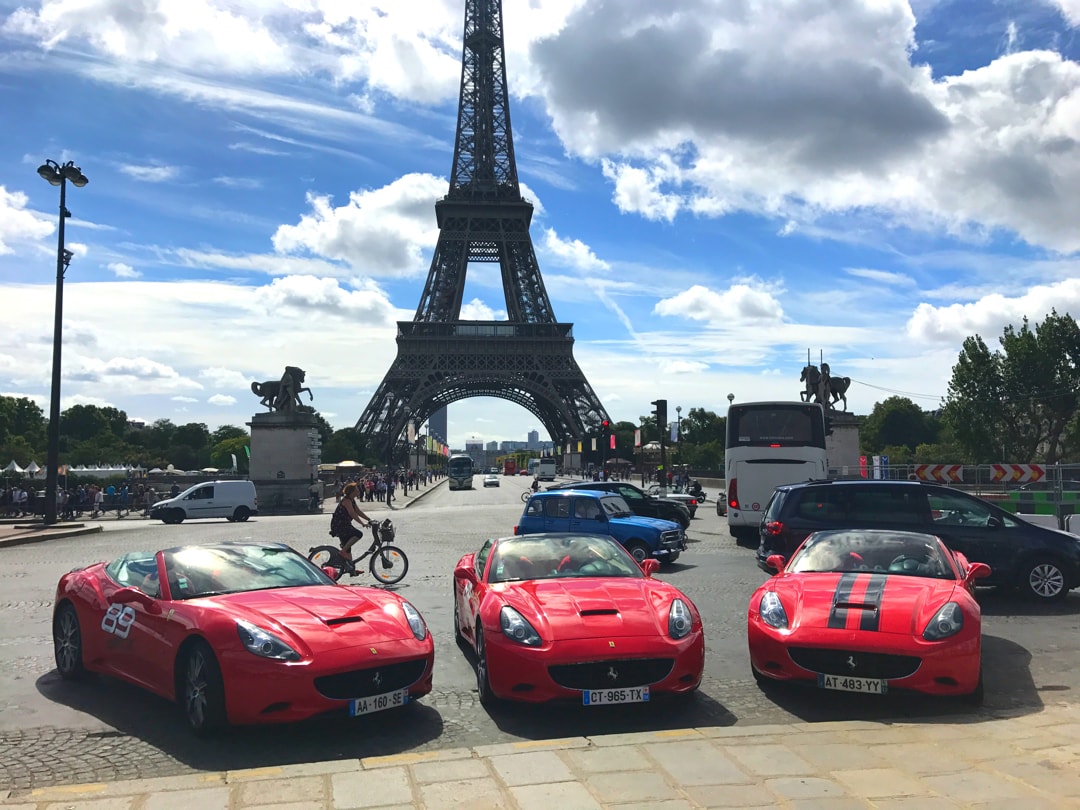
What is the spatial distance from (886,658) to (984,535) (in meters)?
5.95

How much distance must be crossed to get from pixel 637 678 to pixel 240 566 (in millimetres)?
3180

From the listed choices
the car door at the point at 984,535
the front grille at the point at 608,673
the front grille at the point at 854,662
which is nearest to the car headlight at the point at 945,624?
the front grille at the point at 854,662

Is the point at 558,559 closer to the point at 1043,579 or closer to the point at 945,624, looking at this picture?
the point at 945,624

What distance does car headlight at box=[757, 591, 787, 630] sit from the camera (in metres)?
7.00

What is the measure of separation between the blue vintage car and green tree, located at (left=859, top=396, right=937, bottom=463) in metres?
101

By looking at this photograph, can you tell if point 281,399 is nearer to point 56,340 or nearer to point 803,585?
point 56,340

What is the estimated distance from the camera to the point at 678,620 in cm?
667

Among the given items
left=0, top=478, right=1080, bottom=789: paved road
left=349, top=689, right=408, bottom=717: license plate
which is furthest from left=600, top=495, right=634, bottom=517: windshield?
left=349, top=689, right=408, bottom=717: license plate

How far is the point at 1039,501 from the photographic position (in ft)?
60.4

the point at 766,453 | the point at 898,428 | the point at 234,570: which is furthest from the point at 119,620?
the point at 898,428

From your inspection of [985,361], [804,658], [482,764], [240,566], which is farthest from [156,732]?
[985,361]

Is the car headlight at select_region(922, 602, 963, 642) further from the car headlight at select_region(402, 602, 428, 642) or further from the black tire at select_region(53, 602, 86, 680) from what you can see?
the black tire at select_region(53, 602, 86, 680)

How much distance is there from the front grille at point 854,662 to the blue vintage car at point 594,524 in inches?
330

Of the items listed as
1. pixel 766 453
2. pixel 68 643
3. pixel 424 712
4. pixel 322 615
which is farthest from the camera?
pixel 766 453
